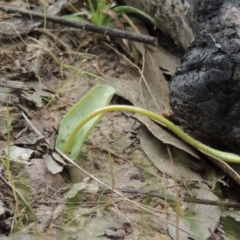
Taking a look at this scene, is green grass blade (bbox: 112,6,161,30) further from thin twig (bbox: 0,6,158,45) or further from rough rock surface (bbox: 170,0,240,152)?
rough rock surface (bbox: 170,0,240,152)

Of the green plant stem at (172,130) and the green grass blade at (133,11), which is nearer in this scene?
the green plant stem at (172,130)

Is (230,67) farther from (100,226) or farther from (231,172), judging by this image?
(100,226)

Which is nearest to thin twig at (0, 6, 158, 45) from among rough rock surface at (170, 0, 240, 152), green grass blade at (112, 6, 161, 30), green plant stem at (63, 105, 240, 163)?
green grass blade at (112, 6, 161, 30)

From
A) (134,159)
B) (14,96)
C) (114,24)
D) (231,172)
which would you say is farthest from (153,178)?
(114,24)

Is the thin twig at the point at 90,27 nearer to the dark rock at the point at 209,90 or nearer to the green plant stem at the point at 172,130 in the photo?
the dark rock at the point at 209,90

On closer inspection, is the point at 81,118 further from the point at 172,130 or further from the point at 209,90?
the point at 209,90

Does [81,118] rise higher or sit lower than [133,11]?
lower

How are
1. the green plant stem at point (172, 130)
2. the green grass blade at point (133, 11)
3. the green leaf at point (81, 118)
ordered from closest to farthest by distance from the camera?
the green plant stem at point (172, 130), the green leaf at point (81, 118), the green grass blade at point (133, 11)

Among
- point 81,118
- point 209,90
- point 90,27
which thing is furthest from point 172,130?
point 90,27

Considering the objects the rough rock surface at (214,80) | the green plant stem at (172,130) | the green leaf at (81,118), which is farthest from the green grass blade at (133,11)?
the green plant stem at (172,130)
